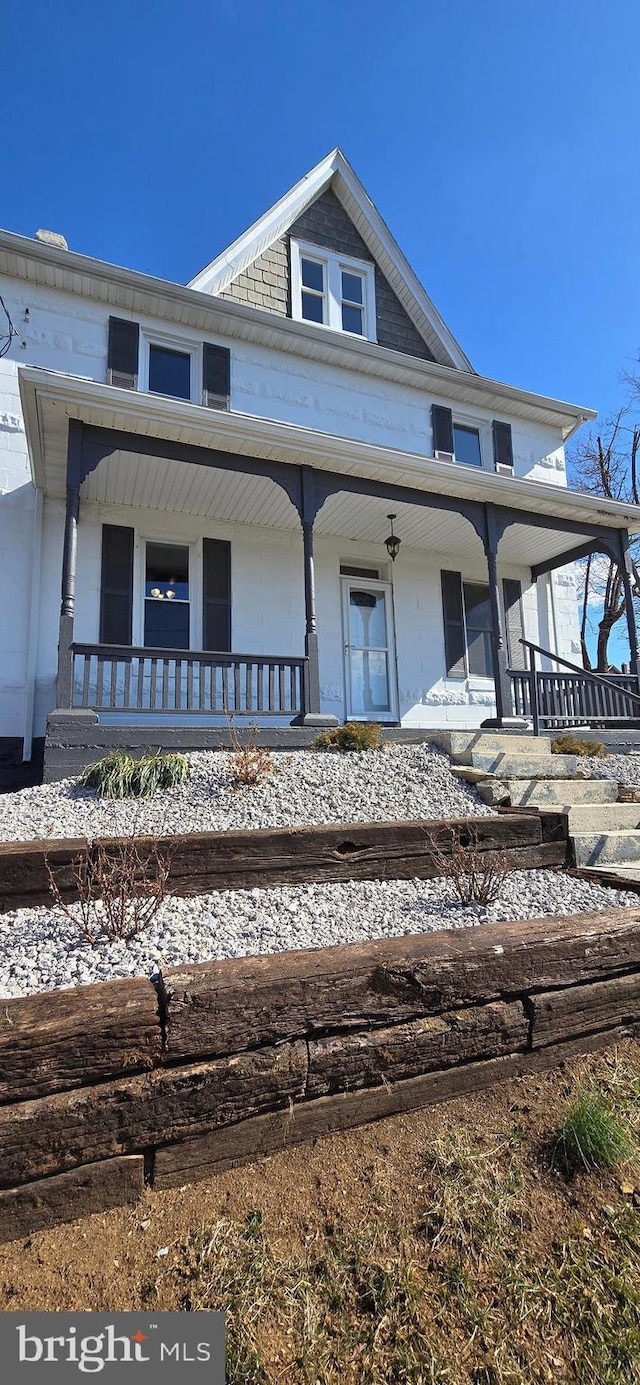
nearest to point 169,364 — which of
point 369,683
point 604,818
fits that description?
point 369,683

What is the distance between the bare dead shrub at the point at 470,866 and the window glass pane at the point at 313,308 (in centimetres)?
947

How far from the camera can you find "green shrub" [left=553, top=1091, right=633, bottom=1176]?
1837 millimetres

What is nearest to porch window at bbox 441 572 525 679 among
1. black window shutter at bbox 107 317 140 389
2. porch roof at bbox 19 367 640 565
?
porch roof at bbox 19 367 640 565

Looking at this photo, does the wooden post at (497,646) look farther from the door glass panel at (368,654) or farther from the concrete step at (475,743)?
the door glass panel at (368,654)

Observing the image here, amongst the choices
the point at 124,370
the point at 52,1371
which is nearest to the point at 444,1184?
the point at 52,1371

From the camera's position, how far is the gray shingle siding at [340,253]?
9734 millimetres

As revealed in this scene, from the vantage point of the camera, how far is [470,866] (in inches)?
130

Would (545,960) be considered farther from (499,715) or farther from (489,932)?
(499,715)

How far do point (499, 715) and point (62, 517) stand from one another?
19.1 ft

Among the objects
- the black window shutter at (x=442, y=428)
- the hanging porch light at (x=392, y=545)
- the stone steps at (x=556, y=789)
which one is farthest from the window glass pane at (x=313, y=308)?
the stone steps at (x=556, y=789)

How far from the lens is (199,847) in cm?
313

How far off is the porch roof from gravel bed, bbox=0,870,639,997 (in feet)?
17.2

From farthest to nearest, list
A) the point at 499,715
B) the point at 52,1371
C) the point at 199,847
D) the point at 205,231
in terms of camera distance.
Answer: the point at 205,231, the point at 499,715, the point at 199,847, the point at 52,1371

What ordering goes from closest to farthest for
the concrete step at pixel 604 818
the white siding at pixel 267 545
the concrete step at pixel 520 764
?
the concrete step at pixel 604 818
the concrete step at pixel 520 764
the white siding at pixel 267 545
